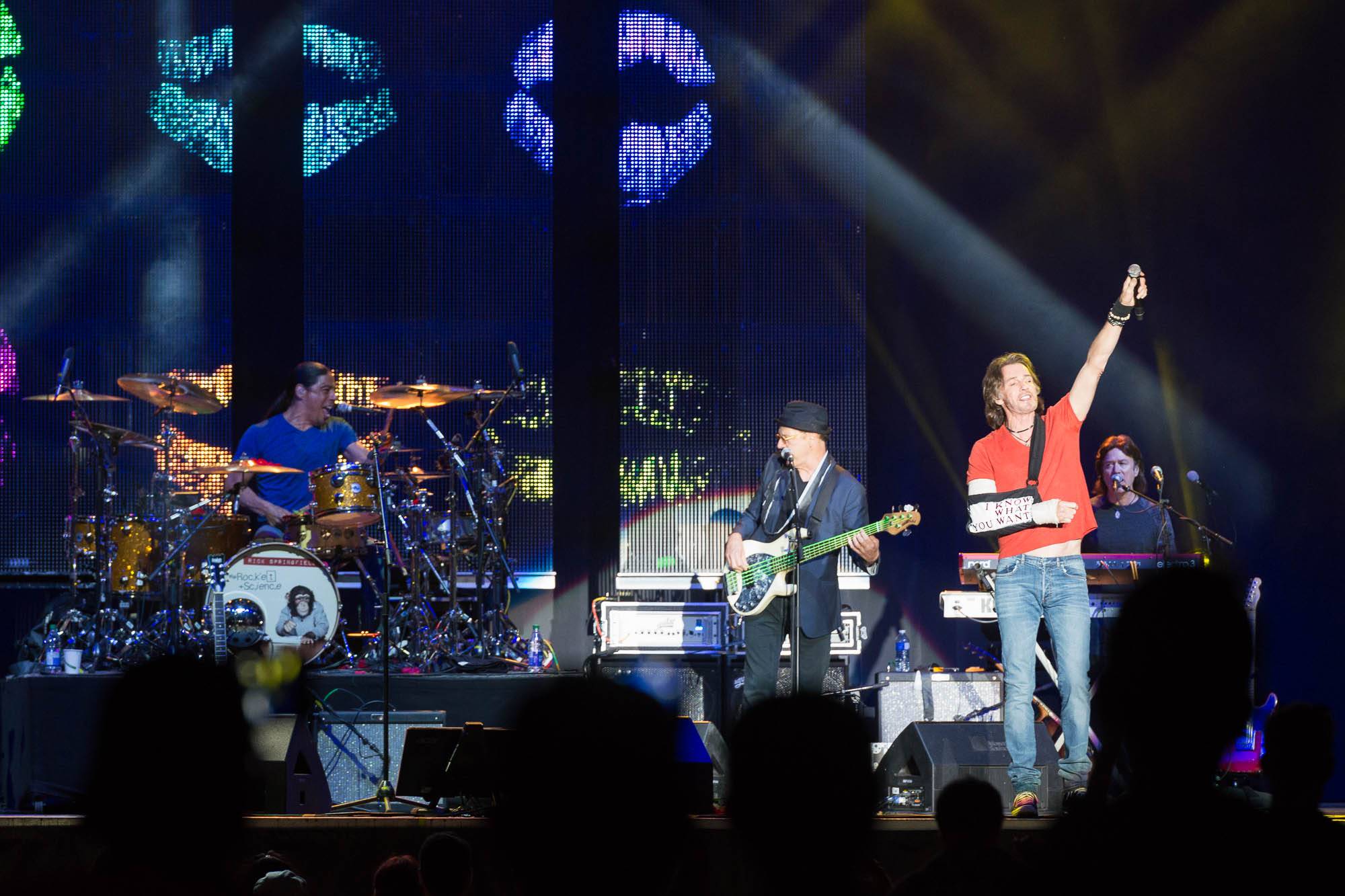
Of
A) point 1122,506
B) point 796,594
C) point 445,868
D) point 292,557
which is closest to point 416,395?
point 292,557

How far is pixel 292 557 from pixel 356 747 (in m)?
1.37

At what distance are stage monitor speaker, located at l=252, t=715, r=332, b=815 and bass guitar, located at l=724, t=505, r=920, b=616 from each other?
7.79 feet

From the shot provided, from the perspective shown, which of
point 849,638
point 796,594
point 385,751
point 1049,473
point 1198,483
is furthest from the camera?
point 849,638

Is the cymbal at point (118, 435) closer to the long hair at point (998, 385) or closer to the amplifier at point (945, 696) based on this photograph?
the amplifier at point (945, 696)

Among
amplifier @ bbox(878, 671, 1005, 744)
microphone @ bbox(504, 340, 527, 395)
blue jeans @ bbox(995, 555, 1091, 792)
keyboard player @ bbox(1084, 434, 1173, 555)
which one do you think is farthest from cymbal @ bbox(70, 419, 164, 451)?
keyboard player @ bbox(1084, 434, 1173, 555)

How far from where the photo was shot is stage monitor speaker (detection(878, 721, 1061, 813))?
6254 millimetres

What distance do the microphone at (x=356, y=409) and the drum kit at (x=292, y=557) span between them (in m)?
1.07

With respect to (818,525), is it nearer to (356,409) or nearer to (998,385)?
(998,385)

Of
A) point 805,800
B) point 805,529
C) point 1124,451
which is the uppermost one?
point 1124,451

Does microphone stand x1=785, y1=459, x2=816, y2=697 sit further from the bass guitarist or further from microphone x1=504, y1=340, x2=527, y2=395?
microphone x1=504, y1=340, x2=527, y2=395

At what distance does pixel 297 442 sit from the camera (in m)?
9.25

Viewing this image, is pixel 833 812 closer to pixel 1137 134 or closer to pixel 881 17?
pixel 1137 134

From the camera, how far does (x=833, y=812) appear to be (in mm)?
1803

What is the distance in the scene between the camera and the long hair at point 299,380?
928cm
